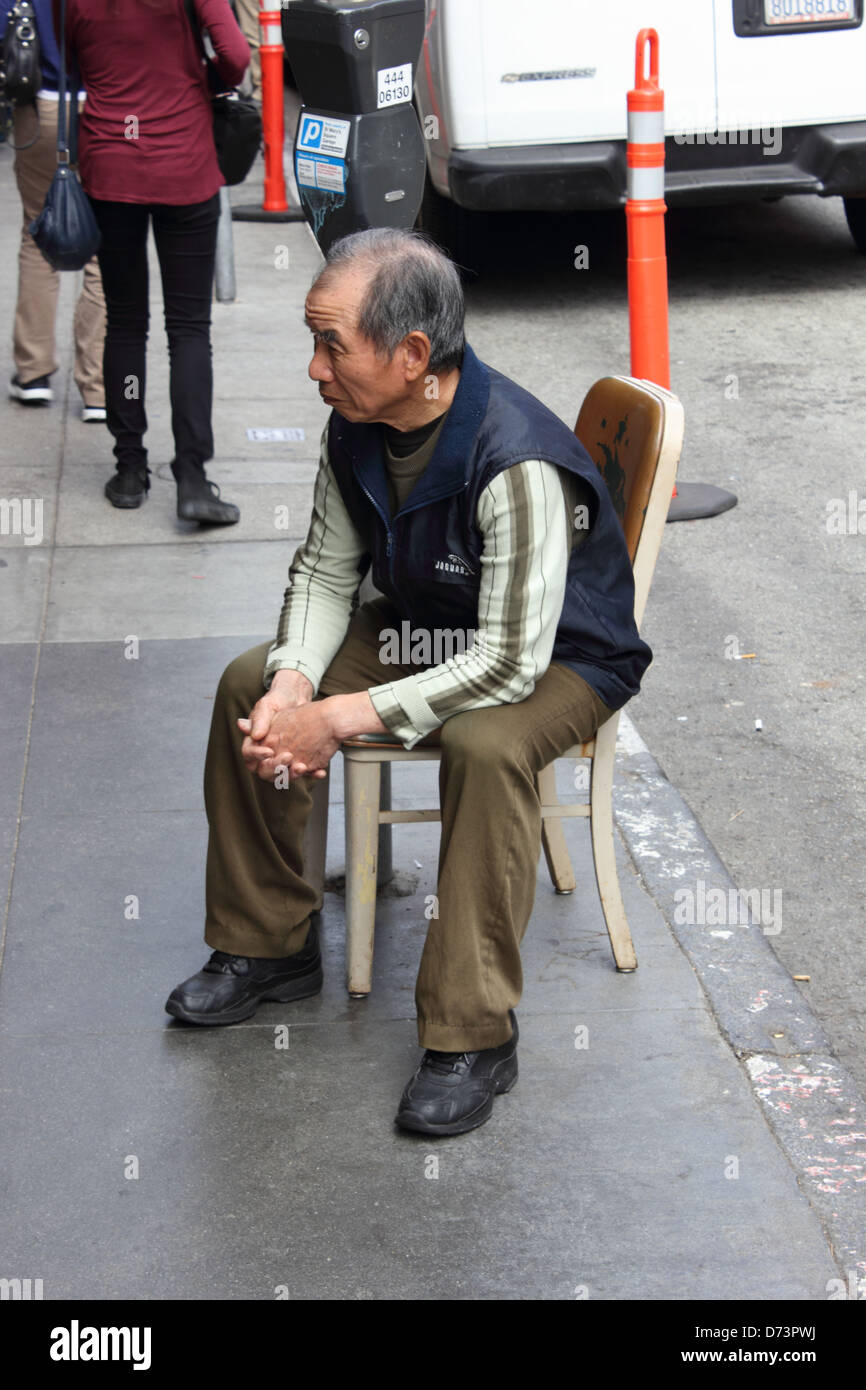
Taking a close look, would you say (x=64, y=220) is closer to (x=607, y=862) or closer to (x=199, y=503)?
(x=199, y=503)

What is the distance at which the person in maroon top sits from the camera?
5.63 m

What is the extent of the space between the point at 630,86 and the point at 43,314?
2.75 metres

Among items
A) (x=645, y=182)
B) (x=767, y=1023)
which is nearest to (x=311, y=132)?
(x=645, y=182)

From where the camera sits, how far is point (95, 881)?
12.9ft

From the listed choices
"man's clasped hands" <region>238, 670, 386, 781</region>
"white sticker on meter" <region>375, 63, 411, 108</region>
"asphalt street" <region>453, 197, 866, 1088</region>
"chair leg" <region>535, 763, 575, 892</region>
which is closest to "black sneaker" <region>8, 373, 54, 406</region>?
"asphalt street" <region>453, 197, 866, 1088</region>

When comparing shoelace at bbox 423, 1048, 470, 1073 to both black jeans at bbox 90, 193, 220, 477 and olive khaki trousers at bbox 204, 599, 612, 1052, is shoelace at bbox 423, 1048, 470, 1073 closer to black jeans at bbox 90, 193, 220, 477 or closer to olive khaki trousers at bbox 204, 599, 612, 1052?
olive khaki trousers at bbox 204, 599, 612, 1052

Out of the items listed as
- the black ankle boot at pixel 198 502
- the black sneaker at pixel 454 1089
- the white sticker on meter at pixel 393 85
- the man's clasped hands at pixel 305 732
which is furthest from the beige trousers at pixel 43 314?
the black sneaker at pixel 454 1089

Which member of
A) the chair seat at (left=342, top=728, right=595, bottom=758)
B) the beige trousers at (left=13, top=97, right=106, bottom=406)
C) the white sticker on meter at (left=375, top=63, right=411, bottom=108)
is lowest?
the beige trousers at (left=13, top=97, right=106, bottom=406)

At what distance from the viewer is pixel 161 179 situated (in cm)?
571

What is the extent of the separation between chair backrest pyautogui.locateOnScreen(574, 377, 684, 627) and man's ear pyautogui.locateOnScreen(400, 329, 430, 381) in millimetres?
511

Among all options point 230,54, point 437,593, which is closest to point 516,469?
point 437,593

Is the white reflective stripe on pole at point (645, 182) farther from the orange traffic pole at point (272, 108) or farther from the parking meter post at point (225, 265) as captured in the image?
the orange traffic pole at point (272, 108)

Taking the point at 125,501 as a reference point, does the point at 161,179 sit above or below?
above

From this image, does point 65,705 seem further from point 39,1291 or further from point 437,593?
point 39,1291
